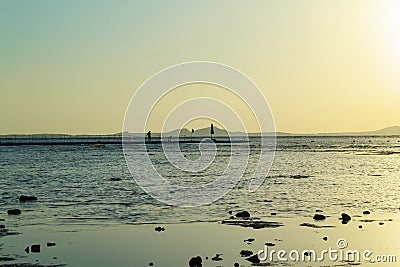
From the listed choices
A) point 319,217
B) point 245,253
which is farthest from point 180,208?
point 245,253

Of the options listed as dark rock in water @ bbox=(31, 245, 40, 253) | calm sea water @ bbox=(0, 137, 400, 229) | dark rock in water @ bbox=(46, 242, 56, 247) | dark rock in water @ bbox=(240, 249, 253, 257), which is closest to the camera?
dark rock in water @ bbox=(240, 249, 253, 257)

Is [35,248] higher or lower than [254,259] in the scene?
higher

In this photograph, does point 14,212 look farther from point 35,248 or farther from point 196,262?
point 196,262

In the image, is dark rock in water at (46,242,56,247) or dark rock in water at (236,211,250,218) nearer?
dark rock in water at (46,242,56,247)

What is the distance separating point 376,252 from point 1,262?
523 inches

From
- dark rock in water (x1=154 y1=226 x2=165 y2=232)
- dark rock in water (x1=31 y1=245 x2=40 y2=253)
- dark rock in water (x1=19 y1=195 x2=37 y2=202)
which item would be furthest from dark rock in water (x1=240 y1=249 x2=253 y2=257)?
dark rock in water (x1=19 y1=195 x2=37 y2=202)

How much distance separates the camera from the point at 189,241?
24.1 meters

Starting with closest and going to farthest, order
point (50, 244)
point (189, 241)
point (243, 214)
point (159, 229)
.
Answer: point (50, 244), point (189, 241), point (159, 229), point (243, 214)

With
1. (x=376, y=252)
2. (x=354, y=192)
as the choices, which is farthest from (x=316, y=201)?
(x=376, y=252)

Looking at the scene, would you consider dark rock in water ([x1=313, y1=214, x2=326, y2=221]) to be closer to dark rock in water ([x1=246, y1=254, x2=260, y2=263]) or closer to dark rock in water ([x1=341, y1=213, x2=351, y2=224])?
dark rock in water ([x1=341, y1=213, x2=351, y2=224])

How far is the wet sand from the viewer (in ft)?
68.0

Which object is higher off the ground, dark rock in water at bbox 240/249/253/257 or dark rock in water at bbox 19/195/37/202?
dark rock in water at bbox 19/195/37/202

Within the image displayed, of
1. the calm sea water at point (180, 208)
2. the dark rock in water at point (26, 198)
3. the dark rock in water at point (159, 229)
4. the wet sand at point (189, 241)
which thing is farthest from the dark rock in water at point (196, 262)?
the dark rock in water at point (26, 198)

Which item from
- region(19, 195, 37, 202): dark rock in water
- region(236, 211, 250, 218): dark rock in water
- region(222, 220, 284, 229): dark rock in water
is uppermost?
region(19, 195, 37, 202): dark rock in water
